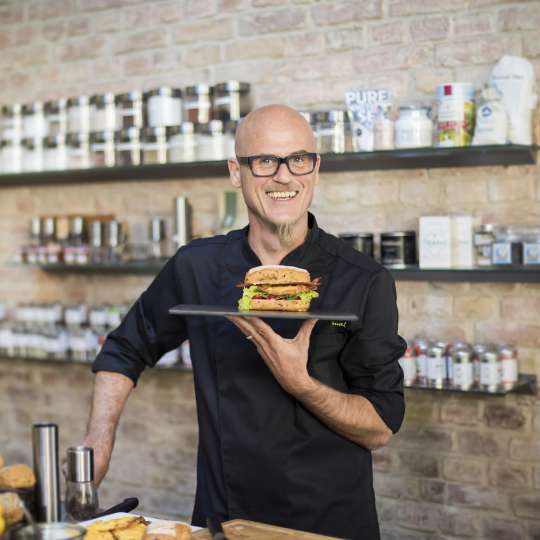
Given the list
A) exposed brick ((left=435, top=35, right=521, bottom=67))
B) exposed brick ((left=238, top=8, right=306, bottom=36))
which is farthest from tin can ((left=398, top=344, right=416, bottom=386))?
exposed brick ((left=238, top=8, right=306, bottom=36))

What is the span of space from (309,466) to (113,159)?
2.25 m

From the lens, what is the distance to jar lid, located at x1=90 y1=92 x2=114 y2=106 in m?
4.07

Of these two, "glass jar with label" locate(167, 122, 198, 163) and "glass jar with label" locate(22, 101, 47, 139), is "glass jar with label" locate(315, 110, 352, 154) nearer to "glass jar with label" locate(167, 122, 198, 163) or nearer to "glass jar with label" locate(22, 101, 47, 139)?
"glass jar with label" locate(167, 122, 198, 163)

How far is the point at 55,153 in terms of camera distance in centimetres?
425

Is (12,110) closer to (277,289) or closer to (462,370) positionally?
(462,370)

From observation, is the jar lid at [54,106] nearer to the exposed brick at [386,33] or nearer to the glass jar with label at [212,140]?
the glass jar with label at [212,140]

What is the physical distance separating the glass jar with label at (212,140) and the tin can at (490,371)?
1287mm

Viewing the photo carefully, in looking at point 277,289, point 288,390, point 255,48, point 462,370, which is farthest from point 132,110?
point 288,390

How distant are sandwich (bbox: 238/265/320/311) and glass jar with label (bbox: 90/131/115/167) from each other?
2.10m

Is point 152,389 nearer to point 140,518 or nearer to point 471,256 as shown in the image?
point 471,256

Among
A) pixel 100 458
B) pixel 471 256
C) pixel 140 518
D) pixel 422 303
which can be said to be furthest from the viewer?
pixel 422 303

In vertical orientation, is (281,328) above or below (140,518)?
above

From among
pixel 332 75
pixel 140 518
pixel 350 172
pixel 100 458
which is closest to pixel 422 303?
pixel 350 172

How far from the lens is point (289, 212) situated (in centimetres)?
217
